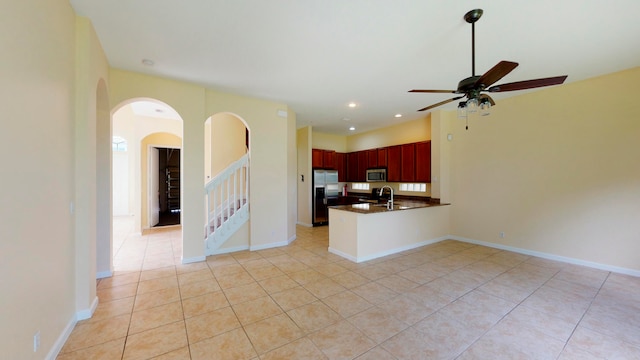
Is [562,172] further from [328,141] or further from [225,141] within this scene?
[225,141]

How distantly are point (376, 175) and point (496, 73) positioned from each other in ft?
16.3

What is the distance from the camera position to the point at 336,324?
2309 millimetres

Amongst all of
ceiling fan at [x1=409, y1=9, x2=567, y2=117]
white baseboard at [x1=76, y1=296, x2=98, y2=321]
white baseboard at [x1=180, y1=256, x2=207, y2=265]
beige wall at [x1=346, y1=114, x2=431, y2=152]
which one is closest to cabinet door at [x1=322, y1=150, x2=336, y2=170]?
beige wall at [x1=346, y1=114, x2=431, y2=152]

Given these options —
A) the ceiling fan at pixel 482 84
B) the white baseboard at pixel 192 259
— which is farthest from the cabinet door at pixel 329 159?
the ceiling fan at pixel 482 84

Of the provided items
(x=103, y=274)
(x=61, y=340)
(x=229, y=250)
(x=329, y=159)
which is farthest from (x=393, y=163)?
(x=61, y=340)

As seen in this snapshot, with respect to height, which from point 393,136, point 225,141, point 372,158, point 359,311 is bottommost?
point 359,311

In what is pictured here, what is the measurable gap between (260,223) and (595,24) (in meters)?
5.20

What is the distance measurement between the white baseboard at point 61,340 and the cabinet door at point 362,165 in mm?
6517

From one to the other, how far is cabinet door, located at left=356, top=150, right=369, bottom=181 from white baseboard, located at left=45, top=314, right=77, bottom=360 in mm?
6517

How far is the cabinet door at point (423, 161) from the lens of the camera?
575 centimetres

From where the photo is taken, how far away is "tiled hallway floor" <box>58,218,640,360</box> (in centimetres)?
198

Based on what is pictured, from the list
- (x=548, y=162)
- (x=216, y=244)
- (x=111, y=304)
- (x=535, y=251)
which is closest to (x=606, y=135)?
(x=548, y=162)

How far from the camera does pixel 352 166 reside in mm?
7926

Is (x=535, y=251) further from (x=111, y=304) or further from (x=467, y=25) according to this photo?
(x=111, y=304)
